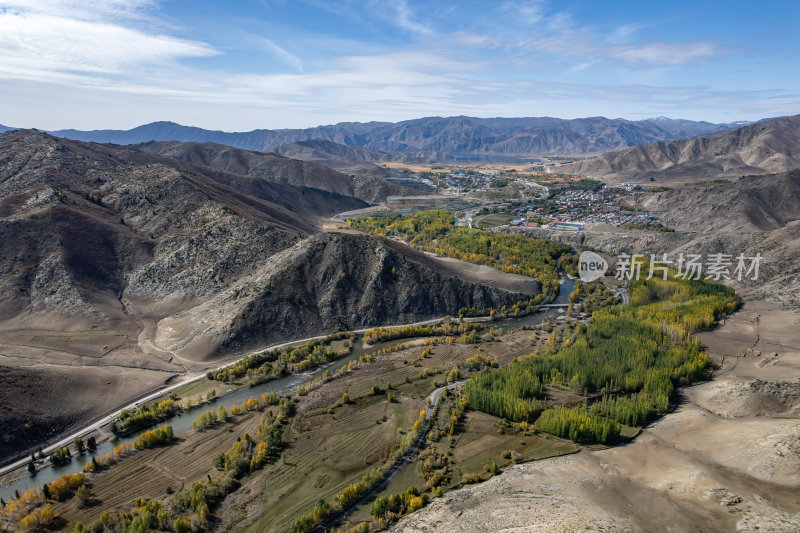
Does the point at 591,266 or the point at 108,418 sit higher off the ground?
the point at 591,266

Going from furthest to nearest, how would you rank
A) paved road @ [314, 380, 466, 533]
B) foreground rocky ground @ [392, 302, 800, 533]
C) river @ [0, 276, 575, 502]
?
river @ [0, 276, 575, 502] < paved road @ [314, 380, 466, 533] < foreground rocky ground @ [392, 302, 800, 533]

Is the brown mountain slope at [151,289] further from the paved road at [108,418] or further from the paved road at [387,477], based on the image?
the paved road at [387,477]

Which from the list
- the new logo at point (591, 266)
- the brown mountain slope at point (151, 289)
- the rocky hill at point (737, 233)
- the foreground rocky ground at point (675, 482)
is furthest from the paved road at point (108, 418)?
the rocky hill at point (737, 233)

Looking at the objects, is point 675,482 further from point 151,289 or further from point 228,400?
point 151,289

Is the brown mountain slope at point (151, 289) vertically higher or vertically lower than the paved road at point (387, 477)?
higher

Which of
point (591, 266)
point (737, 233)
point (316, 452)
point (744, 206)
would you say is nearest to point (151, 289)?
point (316, 452)

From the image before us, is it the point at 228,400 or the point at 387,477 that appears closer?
the point at 387,477

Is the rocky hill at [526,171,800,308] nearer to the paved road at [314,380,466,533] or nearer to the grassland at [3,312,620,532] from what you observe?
the grassland at [3,312,620,532]

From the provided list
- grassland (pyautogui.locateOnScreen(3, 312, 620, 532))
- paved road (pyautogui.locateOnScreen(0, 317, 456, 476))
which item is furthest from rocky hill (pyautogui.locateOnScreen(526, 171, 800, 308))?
paved road (pyautogui.locateOnScreen(0, 317, 456, 476))
